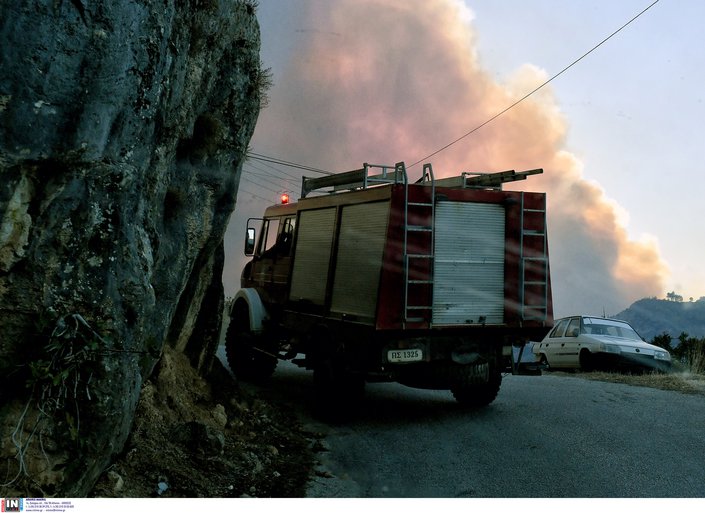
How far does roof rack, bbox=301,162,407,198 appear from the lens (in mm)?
7957

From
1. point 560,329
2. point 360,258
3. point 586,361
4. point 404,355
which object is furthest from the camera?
point 560,329

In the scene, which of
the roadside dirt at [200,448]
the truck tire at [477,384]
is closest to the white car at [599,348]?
the truck tire at [477,384]

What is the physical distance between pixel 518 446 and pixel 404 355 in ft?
5.73

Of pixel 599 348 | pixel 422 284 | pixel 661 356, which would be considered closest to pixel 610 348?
pixel 599 348

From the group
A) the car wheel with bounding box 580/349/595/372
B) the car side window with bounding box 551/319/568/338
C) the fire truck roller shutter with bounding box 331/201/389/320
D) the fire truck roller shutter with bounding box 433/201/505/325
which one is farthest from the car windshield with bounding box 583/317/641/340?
the fire truck roller shutter with bounding box 331/201/389/320

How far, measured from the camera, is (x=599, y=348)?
47.8 feet

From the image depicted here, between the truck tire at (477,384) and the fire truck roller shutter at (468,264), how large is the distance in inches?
27.5

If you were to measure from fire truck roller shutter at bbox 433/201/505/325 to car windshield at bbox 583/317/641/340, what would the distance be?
8.16 meters

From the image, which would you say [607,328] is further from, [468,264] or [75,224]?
[75,224]

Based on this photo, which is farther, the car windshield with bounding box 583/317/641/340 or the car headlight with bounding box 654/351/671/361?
the car windshield with bounding box 583/317/641/340

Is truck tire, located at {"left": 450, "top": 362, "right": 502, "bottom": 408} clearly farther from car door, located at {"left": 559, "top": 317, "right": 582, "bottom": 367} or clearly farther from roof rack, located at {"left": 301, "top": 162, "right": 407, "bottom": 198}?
car door, located at {"left": 559, "top": 317, "right": 582, "bottom": 367}

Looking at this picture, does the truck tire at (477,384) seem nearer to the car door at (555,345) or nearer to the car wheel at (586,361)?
the car wheel at (586,361)

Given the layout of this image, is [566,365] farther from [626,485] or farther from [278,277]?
[626,485]

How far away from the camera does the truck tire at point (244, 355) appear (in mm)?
11188
